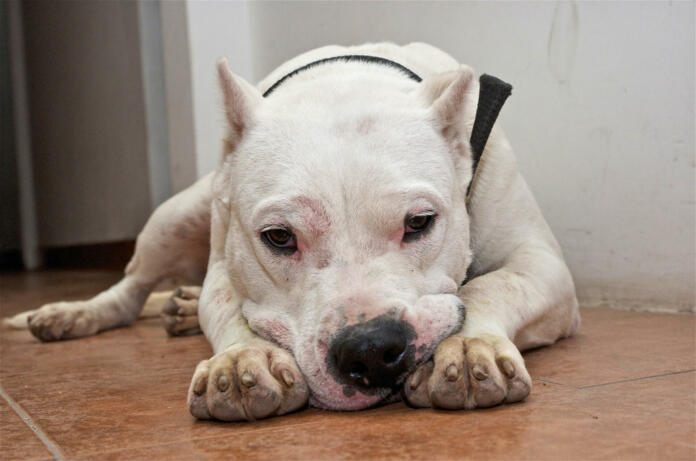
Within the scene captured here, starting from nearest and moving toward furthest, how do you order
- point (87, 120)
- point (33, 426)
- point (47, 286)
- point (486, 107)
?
point (33, 426) < point (486, 107) < point (47, 286) < point (87, 120)

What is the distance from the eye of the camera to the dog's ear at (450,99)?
6.63ft

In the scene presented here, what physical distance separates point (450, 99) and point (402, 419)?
2.59ft

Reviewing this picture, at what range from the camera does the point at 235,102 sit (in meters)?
2.09

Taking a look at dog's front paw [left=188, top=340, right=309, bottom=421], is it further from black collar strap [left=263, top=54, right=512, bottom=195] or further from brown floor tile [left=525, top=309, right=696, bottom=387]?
black collar strap [left=263, top=54, right=512, bottom=195]

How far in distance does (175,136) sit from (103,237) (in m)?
2.53

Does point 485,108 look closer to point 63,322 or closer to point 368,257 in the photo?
point 368,257

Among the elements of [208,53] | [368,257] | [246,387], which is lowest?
[246,387]

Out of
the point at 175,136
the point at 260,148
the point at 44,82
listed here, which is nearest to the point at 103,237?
the point at 44,82

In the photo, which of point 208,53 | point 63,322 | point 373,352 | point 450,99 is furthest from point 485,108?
point 208,53

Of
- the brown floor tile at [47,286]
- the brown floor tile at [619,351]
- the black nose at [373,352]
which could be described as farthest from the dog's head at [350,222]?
the brown floor tile at [47,286]

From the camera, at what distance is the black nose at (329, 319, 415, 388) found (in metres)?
1.61

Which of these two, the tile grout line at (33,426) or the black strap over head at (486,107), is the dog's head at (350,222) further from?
the tile grout line at (33,426)

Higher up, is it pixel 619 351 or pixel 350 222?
pixel 350 222

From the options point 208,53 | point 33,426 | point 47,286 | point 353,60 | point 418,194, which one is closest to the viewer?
point 33,426
